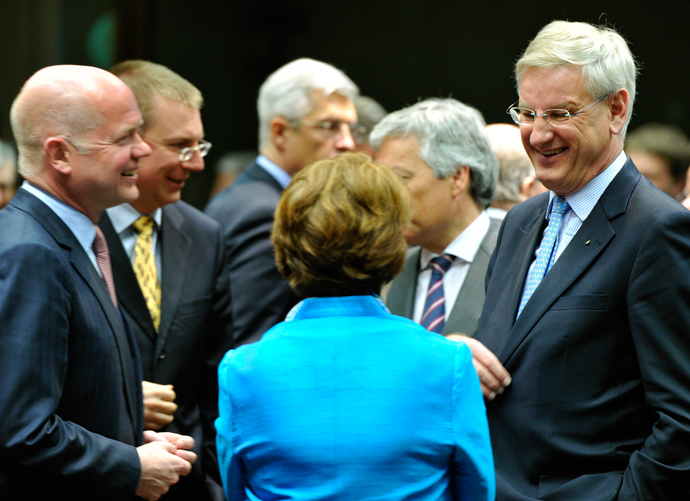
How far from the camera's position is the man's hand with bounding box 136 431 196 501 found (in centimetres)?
223

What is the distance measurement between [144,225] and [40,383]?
1.15 meters

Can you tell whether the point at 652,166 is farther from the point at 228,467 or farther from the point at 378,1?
the point at 228,467

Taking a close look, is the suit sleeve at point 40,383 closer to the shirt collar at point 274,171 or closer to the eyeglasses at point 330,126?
the shirt collar at point 274,171

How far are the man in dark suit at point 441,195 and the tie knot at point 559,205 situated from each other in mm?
721

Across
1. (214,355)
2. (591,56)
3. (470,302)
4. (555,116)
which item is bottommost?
(214,355)

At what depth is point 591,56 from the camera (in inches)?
85.7

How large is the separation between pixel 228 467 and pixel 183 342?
1.17 meters

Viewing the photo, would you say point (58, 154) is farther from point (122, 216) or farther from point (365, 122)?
point (365, 122)

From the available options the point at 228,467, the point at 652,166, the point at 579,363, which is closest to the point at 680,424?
the point at 579,363

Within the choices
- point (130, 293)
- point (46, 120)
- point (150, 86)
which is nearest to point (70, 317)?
point (46, 120)

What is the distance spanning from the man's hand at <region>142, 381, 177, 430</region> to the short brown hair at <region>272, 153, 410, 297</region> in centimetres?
107

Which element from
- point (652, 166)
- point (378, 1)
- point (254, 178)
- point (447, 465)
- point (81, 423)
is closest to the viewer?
point (447, 465)

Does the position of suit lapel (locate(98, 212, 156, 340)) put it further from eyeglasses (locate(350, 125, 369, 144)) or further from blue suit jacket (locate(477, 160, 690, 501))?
eyeglasses (locate(350, 125, 369, 144))

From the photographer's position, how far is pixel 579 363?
6.74 feet
